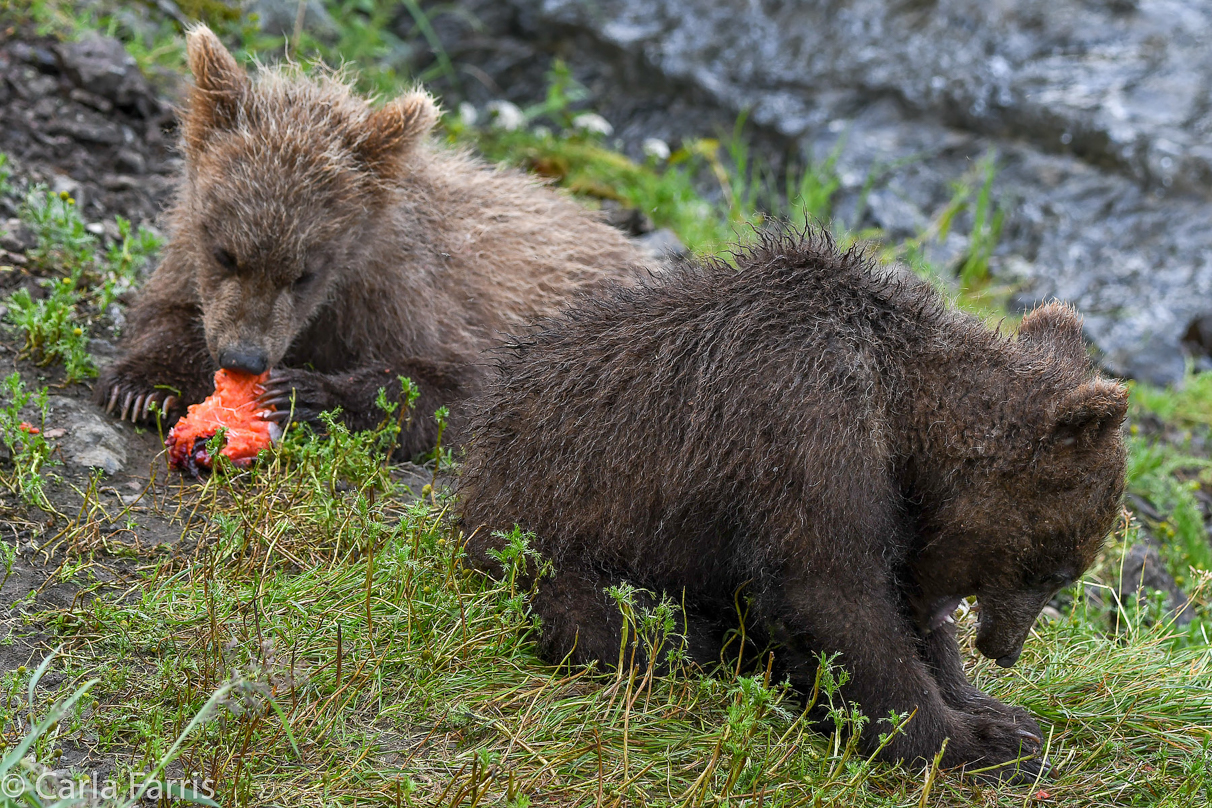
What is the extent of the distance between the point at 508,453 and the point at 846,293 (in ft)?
3.94

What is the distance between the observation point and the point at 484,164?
287 inches

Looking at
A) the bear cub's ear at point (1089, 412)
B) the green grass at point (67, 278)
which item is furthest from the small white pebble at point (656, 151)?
the bear cub's ear at point (1089, 412)

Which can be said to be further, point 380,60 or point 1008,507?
point 380,60

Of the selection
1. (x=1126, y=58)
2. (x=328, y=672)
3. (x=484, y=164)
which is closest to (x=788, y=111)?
(x=1126, y=58)

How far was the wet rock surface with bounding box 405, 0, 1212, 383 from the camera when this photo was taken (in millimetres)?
10141

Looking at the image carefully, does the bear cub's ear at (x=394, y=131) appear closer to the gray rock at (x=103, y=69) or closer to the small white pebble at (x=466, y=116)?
the gray rock at (x=103, y=69)

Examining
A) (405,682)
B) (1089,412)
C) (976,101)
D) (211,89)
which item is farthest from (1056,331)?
(976,101)

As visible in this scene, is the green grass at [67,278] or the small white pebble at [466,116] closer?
the green grass at [67,278]

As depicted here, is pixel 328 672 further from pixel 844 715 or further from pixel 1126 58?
pixel 1126 58

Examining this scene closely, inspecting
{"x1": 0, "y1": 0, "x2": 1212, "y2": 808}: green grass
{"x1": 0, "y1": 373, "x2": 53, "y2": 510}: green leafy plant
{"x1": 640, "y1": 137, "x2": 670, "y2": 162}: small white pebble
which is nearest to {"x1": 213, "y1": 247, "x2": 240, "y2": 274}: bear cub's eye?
{"x1": 0, "y1": 0, "x2": 1212, "y2": 808}: green grass

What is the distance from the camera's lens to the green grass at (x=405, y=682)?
10.5 ft

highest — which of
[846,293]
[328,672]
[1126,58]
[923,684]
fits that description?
[1126,58]

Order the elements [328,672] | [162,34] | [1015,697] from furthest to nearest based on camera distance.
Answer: [162,34]
[1015,697]
[328,672]

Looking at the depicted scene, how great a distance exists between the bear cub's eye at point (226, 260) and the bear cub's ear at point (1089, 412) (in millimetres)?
3351
